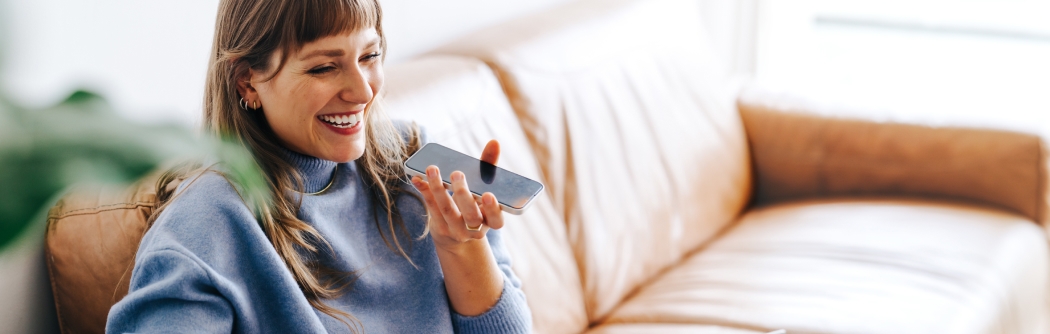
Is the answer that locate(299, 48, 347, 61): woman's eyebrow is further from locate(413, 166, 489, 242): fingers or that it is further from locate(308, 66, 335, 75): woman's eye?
locate(413, 166, 489, 242): fingers

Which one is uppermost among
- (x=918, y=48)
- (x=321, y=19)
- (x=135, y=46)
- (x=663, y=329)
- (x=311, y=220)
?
(x=918, y=48)

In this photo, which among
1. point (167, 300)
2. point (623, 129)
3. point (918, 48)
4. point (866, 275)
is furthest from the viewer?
point (918, 48)

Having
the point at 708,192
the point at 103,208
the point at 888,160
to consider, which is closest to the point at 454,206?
the point at 103,208

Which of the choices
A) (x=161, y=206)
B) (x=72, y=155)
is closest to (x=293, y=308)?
(x=161, y=206)

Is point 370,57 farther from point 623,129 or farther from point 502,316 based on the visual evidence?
point 623,129

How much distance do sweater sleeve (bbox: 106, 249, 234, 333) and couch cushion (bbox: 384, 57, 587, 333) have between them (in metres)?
0.53

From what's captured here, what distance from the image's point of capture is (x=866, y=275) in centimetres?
160

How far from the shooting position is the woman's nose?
0.95 meters

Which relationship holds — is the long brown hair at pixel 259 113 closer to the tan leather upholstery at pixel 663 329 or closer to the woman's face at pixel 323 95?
the woman's face at pixel 323 95

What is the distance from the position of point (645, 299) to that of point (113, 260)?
0.92 metres

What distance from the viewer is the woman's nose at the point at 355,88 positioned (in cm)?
95

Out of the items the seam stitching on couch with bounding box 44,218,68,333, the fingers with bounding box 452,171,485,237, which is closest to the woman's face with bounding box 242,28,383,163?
the fingers with bounding box 452,171,485,237

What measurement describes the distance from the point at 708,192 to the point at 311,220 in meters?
1.11

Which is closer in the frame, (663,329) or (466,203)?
(466,203)
